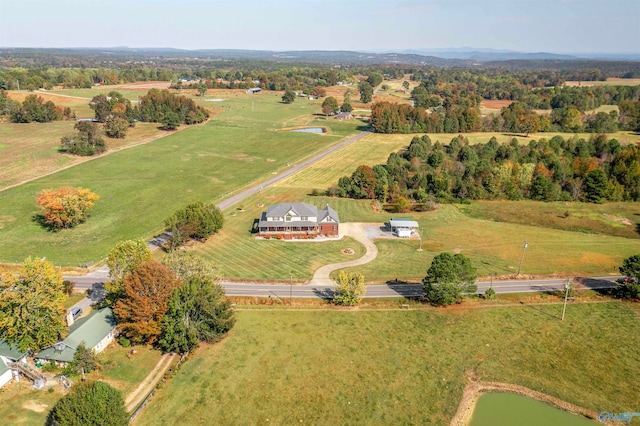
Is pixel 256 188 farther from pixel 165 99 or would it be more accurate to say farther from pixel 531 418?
pixel 165 99

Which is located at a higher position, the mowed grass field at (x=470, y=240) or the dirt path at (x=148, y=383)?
the mowed grass field at (x=470, y=240)

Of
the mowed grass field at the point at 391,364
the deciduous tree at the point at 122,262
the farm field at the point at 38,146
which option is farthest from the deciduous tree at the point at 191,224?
the farm field at the point at 38,146

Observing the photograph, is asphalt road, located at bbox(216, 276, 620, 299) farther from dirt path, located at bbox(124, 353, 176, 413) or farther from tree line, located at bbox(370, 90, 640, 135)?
tree line, located at bbox(370, 90, 640, 135)

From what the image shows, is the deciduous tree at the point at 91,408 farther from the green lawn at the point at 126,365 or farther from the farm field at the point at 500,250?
the farm field at the point at 500,250

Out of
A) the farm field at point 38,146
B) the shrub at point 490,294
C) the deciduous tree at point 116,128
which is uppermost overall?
the deciduous tree at point 116,128

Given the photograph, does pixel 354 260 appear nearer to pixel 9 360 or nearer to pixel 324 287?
pixel 324 287

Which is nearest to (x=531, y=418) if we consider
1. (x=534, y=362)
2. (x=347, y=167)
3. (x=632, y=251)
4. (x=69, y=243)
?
(x=534, y=362)

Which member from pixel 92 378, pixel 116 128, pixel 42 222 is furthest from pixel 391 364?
pixel 116 128
